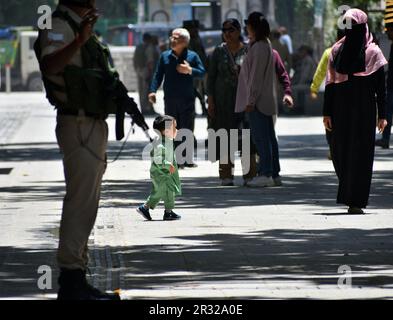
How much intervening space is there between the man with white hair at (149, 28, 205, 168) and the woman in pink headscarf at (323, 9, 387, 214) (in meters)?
5.39

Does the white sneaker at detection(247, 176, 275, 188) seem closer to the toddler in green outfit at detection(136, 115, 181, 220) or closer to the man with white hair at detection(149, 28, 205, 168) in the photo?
the man with white hair at detection(149, 28, 205, 168)

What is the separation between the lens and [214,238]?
12797 millimetres

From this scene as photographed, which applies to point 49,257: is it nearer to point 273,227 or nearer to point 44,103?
point 273,227

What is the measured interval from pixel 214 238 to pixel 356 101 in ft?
8.39

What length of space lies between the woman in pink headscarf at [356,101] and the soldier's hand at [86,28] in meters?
5.28

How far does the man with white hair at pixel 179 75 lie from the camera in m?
20.0

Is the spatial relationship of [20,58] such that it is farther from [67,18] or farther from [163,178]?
[67,18]

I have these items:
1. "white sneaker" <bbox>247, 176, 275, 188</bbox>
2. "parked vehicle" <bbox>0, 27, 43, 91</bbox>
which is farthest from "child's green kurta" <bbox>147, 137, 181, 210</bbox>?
"parked vehicle" <bbox>0, 27, 43, 91</bbox>

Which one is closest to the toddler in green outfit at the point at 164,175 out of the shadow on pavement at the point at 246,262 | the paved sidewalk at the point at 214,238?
the paved sidewalk at the point at 214,238

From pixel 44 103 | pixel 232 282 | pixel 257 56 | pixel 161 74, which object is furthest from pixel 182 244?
pixel 44 103

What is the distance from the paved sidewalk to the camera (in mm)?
10188

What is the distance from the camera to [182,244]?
12.4 meters

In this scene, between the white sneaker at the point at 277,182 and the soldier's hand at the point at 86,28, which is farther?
the white sneaker at the point at 277,182

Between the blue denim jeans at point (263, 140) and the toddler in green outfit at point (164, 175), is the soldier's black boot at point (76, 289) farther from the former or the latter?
→ the blue denim jeans at point (263, 140)
